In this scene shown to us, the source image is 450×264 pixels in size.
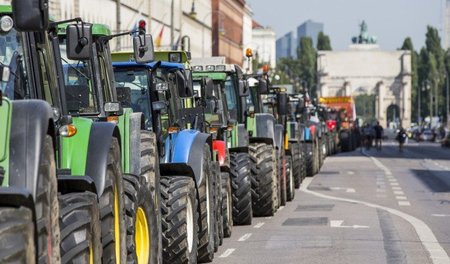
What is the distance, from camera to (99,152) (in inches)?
402

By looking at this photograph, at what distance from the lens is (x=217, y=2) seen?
13462 cm

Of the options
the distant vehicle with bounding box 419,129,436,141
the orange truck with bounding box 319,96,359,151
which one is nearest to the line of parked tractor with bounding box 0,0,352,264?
the orange truck with bounding box 319,96,359,151

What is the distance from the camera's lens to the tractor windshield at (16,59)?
9367mm

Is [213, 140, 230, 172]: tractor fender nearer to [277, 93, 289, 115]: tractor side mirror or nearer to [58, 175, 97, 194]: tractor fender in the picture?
[277, 93, 289, 115]: tractor side mirror

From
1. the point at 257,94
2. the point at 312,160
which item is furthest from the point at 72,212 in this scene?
the point at 312,160

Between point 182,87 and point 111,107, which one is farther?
point 182,87

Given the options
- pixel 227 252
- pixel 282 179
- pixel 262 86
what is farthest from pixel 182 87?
pixel 282 179

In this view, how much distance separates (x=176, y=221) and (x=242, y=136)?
32.0 feet

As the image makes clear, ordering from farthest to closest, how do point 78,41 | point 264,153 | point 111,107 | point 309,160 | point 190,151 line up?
point 309,160 → point 264,153 → point 190,151 → point 111,107 → point 78,41

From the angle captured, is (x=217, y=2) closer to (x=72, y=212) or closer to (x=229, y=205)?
(x=229, y=205)

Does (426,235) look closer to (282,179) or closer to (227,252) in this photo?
(227,252)

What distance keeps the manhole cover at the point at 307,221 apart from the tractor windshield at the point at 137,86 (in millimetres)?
7144

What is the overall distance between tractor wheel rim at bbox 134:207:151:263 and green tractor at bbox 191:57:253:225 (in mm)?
9256

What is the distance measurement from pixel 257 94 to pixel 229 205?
917 centimetres
